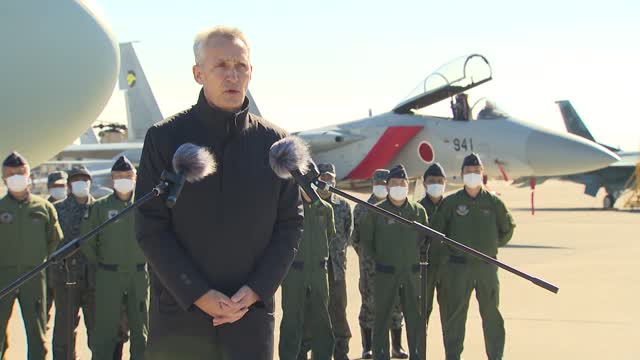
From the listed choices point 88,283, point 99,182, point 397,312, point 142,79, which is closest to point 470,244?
point 397,312

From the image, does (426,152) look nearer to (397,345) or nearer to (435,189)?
(435,189)

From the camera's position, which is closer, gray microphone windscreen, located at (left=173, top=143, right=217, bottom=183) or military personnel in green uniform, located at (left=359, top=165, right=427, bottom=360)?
gray microphone windscreen, located at (left=173, top=143, right=217, bottom=183)

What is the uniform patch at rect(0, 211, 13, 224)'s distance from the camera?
5277 millimetres

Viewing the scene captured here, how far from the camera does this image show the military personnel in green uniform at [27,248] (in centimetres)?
509

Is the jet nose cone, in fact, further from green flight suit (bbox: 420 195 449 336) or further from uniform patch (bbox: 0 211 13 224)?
uniform patch (bbox: 0 211 13 224)

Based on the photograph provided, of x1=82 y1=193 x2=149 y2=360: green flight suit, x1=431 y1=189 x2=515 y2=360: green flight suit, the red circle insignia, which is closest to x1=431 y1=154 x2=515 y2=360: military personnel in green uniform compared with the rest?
x1=431 y1=189 x2=515 y2=360: green flight suit

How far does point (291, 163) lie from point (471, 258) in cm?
340

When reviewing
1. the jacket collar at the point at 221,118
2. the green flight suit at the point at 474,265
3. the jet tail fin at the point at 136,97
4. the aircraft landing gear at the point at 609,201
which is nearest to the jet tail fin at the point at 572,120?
the aircraft landing gear at the point at 609,201

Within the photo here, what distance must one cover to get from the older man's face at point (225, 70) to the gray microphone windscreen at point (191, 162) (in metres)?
0.24

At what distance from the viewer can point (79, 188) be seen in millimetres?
6188

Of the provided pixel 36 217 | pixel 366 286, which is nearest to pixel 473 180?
pixel 366 286

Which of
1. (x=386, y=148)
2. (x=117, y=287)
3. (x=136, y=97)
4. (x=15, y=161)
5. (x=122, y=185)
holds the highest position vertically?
(x=136, y=97)

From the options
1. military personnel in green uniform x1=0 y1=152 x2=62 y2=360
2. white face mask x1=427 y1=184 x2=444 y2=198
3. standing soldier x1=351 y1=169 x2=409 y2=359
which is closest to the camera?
military personnel in green uniform x1=0 y1=152 x2=62 y2=360

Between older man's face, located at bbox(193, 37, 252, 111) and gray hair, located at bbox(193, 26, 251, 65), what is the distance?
13 millimetres
